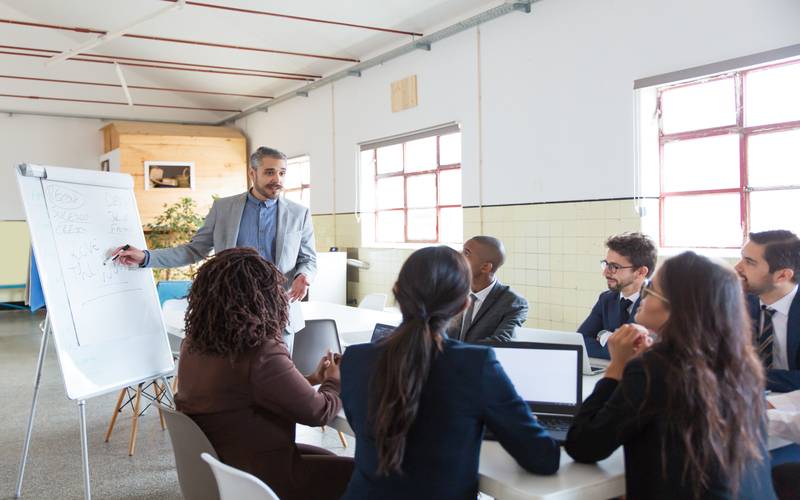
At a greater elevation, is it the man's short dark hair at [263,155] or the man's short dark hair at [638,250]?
→ the man's short dark hair at [263,155]

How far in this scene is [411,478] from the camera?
58.9 inches

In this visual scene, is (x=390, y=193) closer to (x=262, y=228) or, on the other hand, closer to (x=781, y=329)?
(x=262, y=228)

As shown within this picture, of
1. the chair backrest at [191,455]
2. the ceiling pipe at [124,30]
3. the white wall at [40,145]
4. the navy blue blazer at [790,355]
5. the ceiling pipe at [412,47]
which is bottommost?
the chair backrest at [191,455]

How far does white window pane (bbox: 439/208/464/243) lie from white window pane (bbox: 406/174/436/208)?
0.69 feet

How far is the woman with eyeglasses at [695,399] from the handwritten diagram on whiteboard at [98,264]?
2.47 metres

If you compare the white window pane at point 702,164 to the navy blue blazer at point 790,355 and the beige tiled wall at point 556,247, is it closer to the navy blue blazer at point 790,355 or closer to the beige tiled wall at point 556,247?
the beige tiled wall at point 556,247

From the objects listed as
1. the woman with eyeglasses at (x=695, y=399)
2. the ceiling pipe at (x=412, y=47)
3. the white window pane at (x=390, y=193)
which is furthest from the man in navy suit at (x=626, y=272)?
the white window pane at (x=390, y=193)

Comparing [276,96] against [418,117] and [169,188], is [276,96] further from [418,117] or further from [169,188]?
[418,117]

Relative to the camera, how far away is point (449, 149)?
7.21m

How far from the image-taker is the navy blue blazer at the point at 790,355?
2.21m

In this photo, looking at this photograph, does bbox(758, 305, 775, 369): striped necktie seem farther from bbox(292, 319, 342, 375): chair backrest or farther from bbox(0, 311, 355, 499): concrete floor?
bbox(0, 311, 355, 499): concrete floor

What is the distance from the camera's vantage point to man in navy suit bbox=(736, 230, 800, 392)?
2.34 metres

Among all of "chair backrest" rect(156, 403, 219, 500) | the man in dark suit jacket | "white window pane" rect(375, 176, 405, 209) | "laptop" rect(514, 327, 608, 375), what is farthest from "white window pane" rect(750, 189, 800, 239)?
"white window pane" rect(375, 176, 405, 209)

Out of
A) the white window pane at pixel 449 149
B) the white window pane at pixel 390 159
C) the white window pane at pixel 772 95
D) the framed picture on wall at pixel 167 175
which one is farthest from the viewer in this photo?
the framed picture on wall at pixel 167 175
